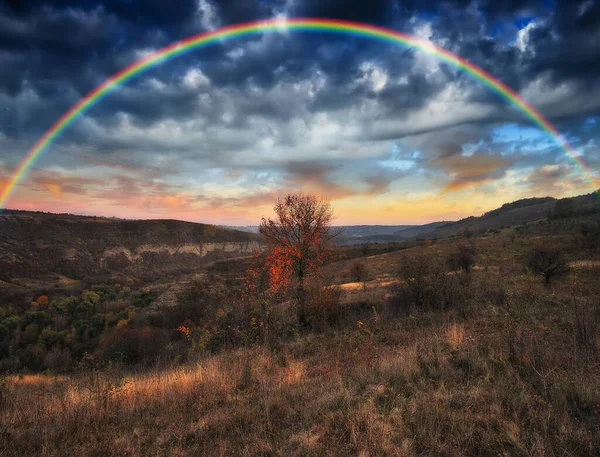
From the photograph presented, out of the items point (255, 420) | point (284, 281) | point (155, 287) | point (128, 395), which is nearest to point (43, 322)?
point (155, 287)

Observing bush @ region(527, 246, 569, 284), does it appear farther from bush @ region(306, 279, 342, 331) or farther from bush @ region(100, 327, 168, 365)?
bush @ region(100, 327, 168, 365)

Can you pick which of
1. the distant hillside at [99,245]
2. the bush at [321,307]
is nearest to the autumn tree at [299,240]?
the bush at [321,307]

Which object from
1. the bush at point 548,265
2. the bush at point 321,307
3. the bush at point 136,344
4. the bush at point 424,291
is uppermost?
the bush at point 548,265

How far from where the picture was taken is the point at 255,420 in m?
4.55

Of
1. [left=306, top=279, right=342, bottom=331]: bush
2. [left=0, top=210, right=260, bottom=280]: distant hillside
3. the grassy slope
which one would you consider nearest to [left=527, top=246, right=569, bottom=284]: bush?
the grassy slope

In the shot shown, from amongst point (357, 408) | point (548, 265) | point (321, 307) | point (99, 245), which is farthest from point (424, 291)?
point (99, 245)

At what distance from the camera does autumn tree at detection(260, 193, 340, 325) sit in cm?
1992

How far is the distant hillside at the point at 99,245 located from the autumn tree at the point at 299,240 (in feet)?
252

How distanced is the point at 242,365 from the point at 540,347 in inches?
284

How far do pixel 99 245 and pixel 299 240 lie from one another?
317ft

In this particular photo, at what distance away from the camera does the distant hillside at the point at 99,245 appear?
7069cm

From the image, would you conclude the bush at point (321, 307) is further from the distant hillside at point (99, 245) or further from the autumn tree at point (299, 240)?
the distant hillside at point (99, 245)

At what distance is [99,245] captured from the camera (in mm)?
89062

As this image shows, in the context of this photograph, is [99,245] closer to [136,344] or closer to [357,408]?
[136,344]
